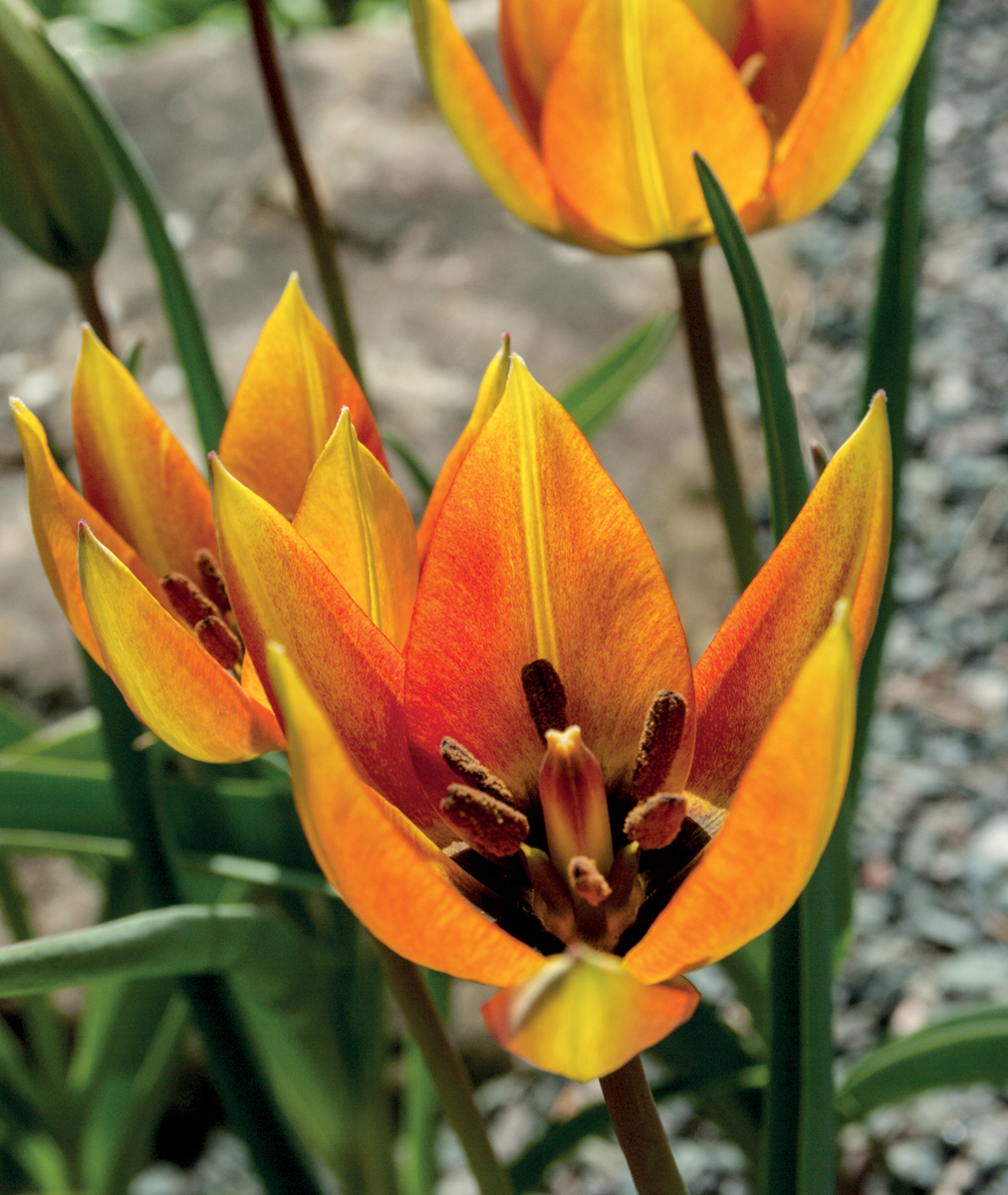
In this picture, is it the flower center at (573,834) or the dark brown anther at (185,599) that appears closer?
the flower center at (573,834)

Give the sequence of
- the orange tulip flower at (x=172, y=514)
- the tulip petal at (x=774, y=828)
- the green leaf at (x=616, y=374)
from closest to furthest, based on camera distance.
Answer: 1. the tulip petal at (x=774, y=828)
2. the orange tulip flower at (x=172, y=514)
3. the green leaf at (x=616, y=374)

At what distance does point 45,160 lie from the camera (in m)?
0.67

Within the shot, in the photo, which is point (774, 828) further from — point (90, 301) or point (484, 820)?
point (90, 301)

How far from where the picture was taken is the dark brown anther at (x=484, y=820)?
1.27 ft

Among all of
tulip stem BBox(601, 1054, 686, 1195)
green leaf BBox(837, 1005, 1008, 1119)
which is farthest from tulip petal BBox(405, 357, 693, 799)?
green leaf BBox(837, 1005, 1008, 1119)

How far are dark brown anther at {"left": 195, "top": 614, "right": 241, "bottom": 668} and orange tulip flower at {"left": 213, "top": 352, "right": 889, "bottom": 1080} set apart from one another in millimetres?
94

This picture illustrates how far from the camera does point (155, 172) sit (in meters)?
2.94

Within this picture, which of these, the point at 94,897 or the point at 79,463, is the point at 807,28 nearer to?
the point at 79,463

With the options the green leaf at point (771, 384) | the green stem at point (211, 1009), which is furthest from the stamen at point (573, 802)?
the green stem at point (211, 1009)

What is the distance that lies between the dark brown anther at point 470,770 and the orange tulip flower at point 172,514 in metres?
0.06

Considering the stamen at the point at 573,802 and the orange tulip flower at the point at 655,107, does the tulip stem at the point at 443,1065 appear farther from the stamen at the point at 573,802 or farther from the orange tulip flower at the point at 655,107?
the orange tulip flower at the point at 655,107

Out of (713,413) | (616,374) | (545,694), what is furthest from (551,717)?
(616,374)

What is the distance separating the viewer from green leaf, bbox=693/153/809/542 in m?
0.43

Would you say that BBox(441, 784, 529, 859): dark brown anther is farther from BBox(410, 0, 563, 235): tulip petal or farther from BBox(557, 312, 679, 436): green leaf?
BBox(557, 312, 679, 436): green leaf
